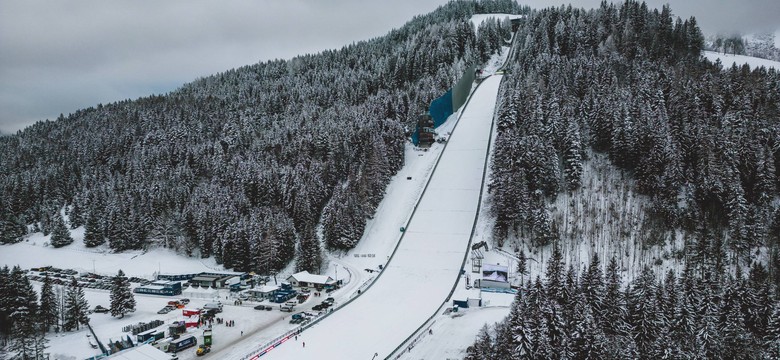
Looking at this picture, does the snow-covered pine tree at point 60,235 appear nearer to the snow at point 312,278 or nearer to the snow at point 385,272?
the snow at point 385,272

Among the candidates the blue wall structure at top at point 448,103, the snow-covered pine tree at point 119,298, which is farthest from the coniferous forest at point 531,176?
the blue wall structure at top at point 448,103

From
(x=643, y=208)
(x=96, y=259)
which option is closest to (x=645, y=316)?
(x=643, y=208)

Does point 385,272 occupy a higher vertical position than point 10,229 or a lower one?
lower

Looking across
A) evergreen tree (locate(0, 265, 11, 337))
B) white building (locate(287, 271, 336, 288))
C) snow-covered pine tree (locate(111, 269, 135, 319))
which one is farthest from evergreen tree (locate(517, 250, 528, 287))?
evergreen tree (locate(0, 265, 11, 337))

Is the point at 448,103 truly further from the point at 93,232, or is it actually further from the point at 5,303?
the point at 5,303

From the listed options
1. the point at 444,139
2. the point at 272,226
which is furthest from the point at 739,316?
the point at 444,139

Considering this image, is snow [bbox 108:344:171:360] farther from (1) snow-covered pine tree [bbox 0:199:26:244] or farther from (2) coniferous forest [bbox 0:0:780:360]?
(1) snow-covered pine tree [bbox 0:199:26:244]

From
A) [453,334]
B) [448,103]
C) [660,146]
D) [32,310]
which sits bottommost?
[32,310]
